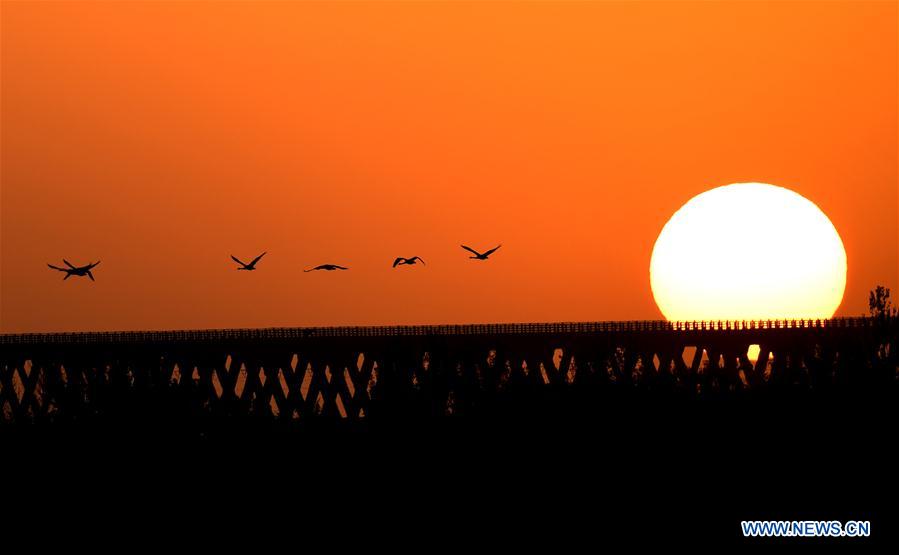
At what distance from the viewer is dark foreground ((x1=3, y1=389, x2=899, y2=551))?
97.2 metres

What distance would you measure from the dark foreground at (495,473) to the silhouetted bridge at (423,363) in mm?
1758

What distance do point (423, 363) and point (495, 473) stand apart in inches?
494

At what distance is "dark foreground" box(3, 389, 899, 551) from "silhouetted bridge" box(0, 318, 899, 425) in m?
1.76

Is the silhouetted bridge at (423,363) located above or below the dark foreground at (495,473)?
above

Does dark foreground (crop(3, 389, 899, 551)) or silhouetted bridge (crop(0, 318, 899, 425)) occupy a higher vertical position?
silhouetted bridge (crop(0, 318, 899, 425))

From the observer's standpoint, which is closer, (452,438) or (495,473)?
(495,473)

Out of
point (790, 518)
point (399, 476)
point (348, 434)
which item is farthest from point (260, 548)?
point (790, 518)

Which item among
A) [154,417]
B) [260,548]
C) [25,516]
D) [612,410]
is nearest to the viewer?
[260,548]

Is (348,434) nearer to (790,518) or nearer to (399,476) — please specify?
(399,476)

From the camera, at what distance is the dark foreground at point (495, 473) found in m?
97.2

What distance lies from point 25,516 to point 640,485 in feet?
125

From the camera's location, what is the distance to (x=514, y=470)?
106625mm

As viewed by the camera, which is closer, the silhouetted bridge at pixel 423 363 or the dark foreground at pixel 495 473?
the dark foreground at pixel 495 473

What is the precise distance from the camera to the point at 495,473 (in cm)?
10619
